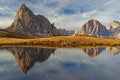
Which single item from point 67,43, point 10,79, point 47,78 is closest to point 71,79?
point 47,78

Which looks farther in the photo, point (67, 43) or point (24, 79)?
point (67, 43)

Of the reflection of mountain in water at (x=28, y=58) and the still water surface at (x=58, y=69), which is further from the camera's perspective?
the reflection of mountain in water at (x=28, y=58)

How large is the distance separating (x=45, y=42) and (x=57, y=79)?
108335mm

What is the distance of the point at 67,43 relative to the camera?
13838 centimetres

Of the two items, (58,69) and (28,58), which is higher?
(58,69)

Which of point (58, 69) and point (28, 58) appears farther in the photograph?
point (28, 58)

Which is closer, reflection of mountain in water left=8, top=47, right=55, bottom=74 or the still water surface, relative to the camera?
the still water surface

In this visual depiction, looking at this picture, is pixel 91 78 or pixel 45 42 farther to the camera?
pixel 45 42

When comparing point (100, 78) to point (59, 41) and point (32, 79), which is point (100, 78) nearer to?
point (32, 79)

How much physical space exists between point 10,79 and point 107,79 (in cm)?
1682

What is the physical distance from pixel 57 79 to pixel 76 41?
113868mm

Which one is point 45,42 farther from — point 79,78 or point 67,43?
point 79,78

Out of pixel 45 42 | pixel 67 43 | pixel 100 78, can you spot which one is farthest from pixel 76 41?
pixel 100 78

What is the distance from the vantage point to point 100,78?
34.7 metres
